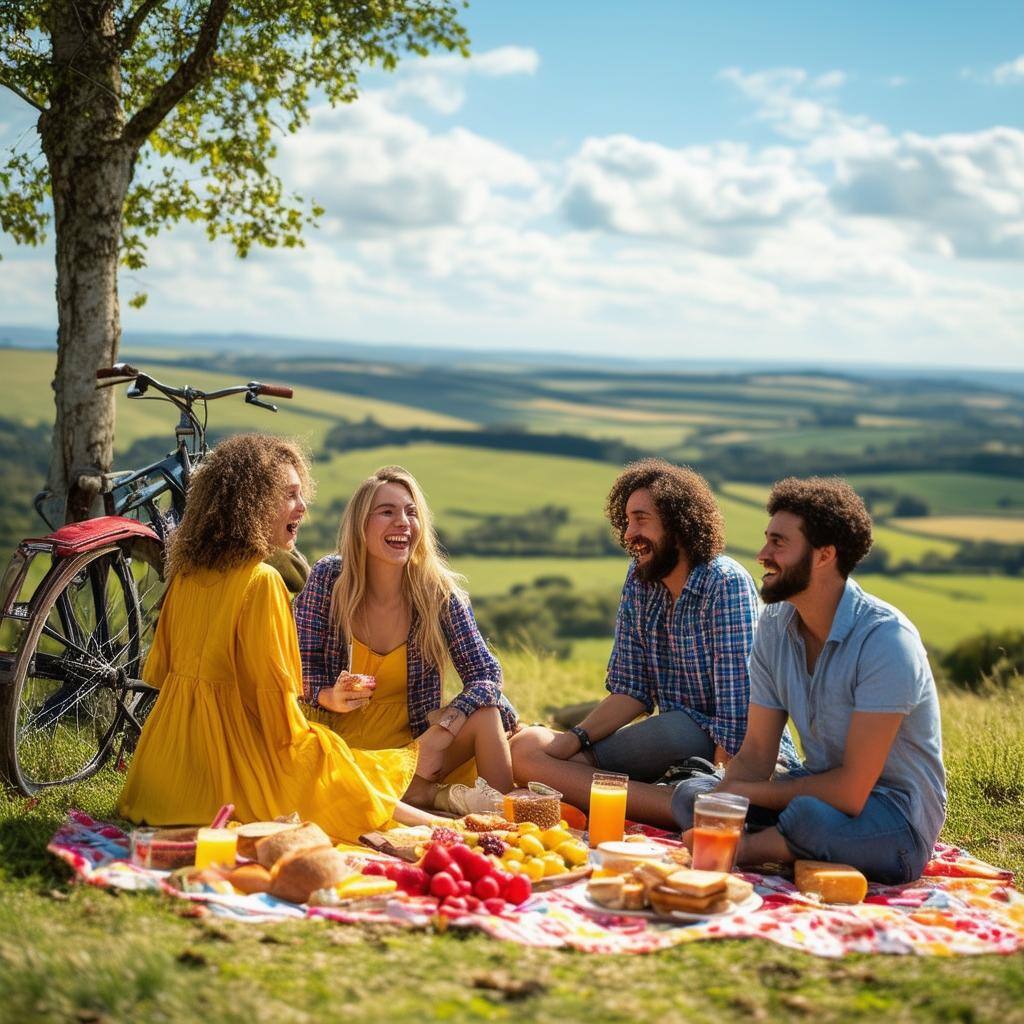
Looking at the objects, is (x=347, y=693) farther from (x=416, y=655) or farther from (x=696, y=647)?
(x=696, y=647)

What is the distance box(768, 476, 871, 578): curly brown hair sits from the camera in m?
4.79

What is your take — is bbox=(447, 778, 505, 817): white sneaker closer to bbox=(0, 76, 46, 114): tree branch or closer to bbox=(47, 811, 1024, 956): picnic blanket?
bbox=(47, 811, 1024, 956): picnic blanket

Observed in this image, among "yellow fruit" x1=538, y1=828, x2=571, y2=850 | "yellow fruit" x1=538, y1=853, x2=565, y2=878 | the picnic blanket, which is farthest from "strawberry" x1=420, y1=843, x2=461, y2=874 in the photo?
"yellow fruit" x1=538, y1=828, x2=571, y2=850

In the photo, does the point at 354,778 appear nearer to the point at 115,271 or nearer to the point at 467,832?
the point at 467,832

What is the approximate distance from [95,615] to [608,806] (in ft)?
8.72

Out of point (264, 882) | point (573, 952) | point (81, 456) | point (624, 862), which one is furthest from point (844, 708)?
point (81, 456)

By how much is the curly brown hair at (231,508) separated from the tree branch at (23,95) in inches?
139

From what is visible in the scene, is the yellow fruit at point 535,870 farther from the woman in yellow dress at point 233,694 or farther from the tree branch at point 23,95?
the tree branch at point 23,95

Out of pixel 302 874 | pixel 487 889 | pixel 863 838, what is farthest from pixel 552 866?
pixel 863 838

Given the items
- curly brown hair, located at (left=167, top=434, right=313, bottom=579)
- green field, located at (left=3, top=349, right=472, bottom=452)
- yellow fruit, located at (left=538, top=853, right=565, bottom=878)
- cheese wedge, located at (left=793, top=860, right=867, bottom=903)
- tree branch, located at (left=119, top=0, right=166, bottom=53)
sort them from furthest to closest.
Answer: green field, located at (left=3, top=349, right=472, bottom=452) < tree branch, located at (left=119, top=0, right=166, bottom=53) < curly brown hair, located at (left=167, top=434, right=313, bottom=579) < yellow fruit, located at (left=538, top=853, right=565, bottom=878) < cheese wedge, located at (left=793, top=860, right=867, bottom=903)

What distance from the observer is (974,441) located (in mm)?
97938

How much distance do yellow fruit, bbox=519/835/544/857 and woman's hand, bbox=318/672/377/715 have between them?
106 cm

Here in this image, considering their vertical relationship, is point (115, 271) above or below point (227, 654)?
above

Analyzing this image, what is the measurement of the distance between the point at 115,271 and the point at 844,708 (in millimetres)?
5143
